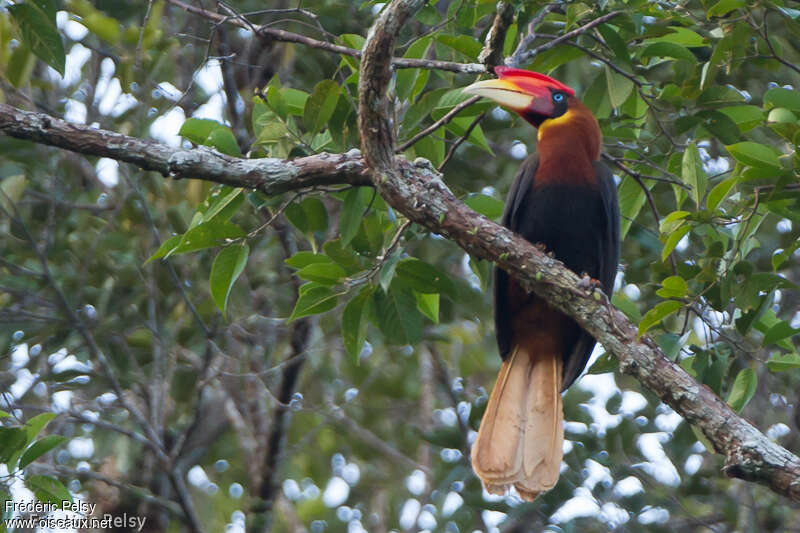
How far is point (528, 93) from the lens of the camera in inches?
135

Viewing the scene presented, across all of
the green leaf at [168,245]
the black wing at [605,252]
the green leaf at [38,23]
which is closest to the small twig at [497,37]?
the black wing at [605,252]

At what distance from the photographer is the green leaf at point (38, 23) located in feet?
9.53

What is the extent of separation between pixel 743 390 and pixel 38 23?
2396 mm

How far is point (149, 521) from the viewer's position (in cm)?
516

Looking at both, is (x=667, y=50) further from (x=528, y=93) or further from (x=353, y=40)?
(x=353, y=40)

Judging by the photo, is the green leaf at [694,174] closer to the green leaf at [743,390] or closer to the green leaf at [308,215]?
the green leaf at [743,390]

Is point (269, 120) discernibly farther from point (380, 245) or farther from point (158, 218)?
point (158, 218)

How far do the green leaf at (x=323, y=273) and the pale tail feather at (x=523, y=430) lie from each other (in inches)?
36.1

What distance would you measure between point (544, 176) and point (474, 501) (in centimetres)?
147

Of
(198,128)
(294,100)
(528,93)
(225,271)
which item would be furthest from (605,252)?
(198,128)

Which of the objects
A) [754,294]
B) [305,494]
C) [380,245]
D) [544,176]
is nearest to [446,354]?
[305,494]

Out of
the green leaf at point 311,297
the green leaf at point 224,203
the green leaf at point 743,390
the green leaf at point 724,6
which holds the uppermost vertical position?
the green leaf at point 724,6

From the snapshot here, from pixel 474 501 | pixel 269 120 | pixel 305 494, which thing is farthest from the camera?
pixel 305 494

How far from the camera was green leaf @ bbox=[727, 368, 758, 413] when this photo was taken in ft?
8.77
